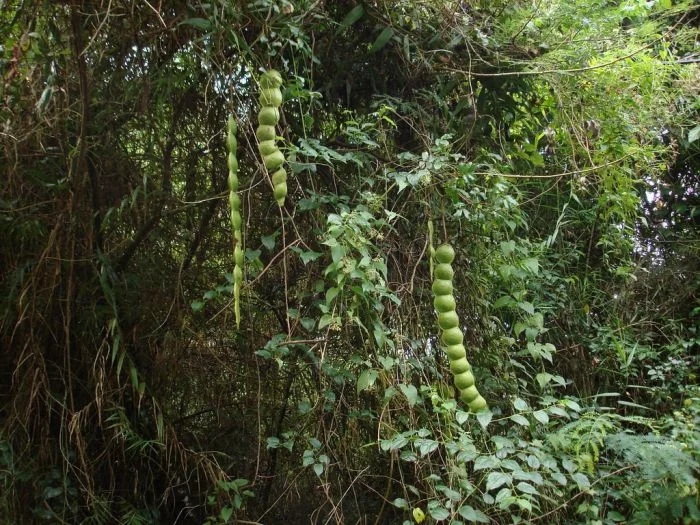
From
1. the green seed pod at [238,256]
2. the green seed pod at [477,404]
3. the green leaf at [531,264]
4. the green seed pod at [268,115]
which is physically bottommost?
the green seed pod at [477,404]

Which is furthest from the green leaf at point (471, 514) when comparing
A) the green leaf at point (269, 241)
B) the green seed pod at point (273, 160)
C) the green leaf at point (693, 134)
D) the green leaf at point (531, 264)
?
the green leaf at point (693, 134)

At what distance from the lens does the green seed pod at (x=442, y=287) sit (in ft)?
5.64

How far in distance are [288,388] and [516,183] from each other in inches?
45.3

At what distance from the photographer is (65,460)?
1.88 meters

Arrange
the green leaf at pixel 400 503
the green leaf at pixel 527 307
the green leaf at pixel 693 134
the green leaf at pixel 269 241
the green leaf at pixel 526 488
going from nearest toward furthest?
the green leaf at pixel 526 488 → the green leaf at pixel 400 503 → the green leaf at pixel 269 241 → the green leaf at pixel 527 307 → the green leaf at pixel 693 134

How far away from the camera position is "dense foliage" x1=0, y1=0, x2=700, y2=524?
1756 mm

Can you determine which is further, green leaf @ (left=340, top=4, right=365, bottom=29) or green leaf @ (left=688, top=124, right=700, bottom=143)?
green leaf @ (left=688, top=124, right=700, bottom=143)

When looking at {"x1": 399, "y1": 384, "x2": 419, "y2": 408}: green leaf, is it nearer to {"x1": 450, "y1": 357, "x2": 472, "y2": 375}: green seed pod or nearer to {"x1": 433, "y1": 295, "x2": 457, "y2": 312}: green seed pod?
{"x1": 450, "y1": 357, "x2": 472, "y2": 375}: green seed pod

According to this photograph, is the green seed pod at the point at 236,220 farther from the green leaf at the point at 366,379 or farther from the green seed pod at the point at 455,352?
the green seed pod at the point at 455,352

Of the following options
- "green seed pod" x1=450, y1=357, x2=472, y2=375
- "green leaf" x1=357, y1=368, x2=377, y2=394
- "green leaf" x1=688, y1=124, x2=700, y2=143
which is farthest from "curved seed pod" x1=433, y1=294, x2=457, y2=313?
"green leaf" x1=688, y1=124, x2=700, y2=143

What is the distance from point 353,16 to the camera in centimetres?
196

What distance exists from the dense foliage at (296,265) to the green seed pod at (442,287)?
0.05 feet

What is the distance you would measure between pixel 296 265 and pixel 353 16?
798mm

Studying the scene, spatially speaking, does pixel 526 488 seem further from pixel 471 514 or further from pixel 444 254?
pixel 444 254
